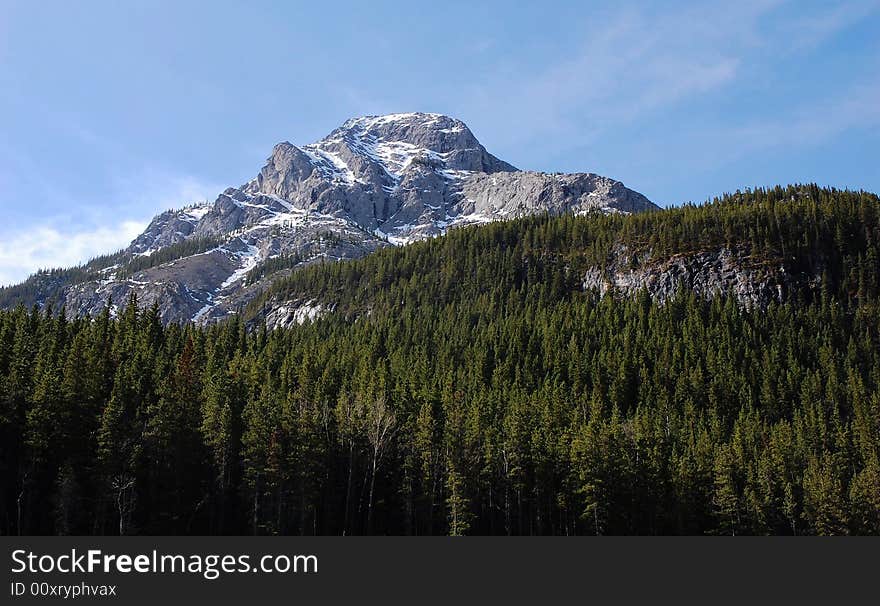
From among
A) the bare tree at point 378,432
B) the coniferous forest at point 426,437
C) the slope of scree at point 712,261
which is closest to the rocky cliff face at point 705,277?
the slope of scree at point 712,261

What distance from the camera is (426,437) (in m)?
67.5

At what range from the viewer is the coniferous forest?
189 feet

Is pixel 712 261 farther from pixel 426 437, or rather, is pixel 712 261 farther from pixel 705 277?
pixel 426 437

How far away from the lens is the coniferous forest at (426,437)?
57.5 meters

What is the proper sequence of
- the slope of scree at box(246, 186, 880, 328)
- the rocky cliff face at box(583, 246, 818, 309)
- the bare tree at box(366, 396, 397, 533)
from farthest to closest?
the slope of scree at box(246, 186, 880, 328) < the rocky cliff face at box(583, 246, 818, 309) < the bare tree at box(366, 396, 397, 533)

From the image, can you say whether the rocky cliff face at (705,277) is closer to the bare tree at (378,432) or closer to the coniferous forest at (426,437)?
the coniferous forest at (426,437)

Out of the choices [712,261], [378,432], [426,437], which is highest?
[712,261]

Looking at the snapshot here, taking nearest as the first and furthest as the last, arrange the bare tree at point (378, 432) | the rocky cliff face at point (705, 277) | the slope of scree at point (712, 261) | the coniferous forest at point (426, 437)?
the coniferous forest at point (426, 437), the bare tree at point (378, 432), the rocky cliff face at point (705, 277), the slope of scree at point (712, 261)

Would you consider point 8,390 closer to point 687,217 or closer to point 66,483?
point 66,483

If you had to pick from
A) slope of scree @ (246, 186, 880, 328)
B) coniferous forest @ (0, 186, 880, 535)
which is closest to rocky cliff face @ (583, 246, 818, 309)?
slope of scree @ (246, 186, 880, 328)

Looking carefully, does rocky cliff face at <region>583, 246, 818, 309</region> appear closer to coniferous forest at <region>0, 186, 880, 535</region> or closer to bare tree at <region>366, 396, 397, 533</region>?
coniferous forest at <region>0, 186, 880, 535</region>

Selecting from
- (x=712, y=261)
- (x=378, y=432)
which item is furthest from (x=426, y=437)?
(x=712, y=261)
